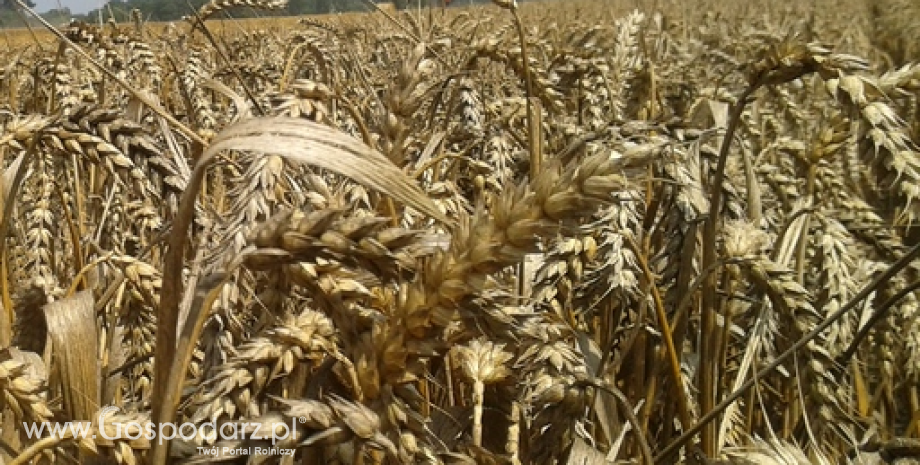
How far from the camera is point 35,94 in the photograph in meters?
2.11

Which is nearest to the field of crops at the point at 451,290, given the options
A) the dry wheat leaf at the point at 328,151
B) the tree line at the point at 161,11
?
the dry wheat leaf at the point at 328,151

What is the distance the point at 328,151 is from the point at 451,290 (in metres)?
0.13

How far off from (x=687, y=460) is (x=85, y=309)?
796 mm

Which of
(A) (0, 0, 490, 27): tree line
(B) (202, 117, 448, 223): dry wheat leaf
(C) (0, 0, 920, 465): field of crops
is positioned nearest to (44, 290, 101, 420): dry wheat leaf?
(C) (0, 0, 920, 465): field of crops

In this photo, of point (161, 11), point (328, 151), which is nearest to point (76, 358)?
point (328, 151)

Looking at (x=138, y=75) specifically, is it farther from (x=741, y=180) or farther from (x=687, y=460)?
(x=687, y=460)

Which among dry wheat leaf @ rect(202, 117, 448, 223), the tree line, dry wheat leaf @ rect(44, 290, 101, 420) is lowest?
dry wheat leaf @ rect(44, 290, 101, 420)

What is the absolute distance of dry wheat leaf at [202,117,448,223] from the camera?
Result: 55 centimetres

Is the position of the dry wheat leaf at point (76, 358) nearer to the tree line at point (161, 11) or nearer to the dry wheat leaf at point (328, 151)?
the dry wheat leaf at point (328, 151)

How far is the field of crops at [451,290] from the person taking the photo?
0.60 m

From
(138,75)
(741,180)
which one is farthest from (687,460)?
(138,75)

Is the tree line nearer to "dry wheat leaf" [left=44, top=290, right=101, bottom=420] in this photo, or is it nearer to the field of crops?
the field of crops

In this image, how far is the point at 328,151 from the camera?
56 centimetres

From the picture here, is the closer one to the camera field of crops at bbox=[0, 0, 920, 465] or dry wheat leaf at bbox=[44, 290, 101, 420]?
field of crops at bbox=[0, 0, 920, 465]
